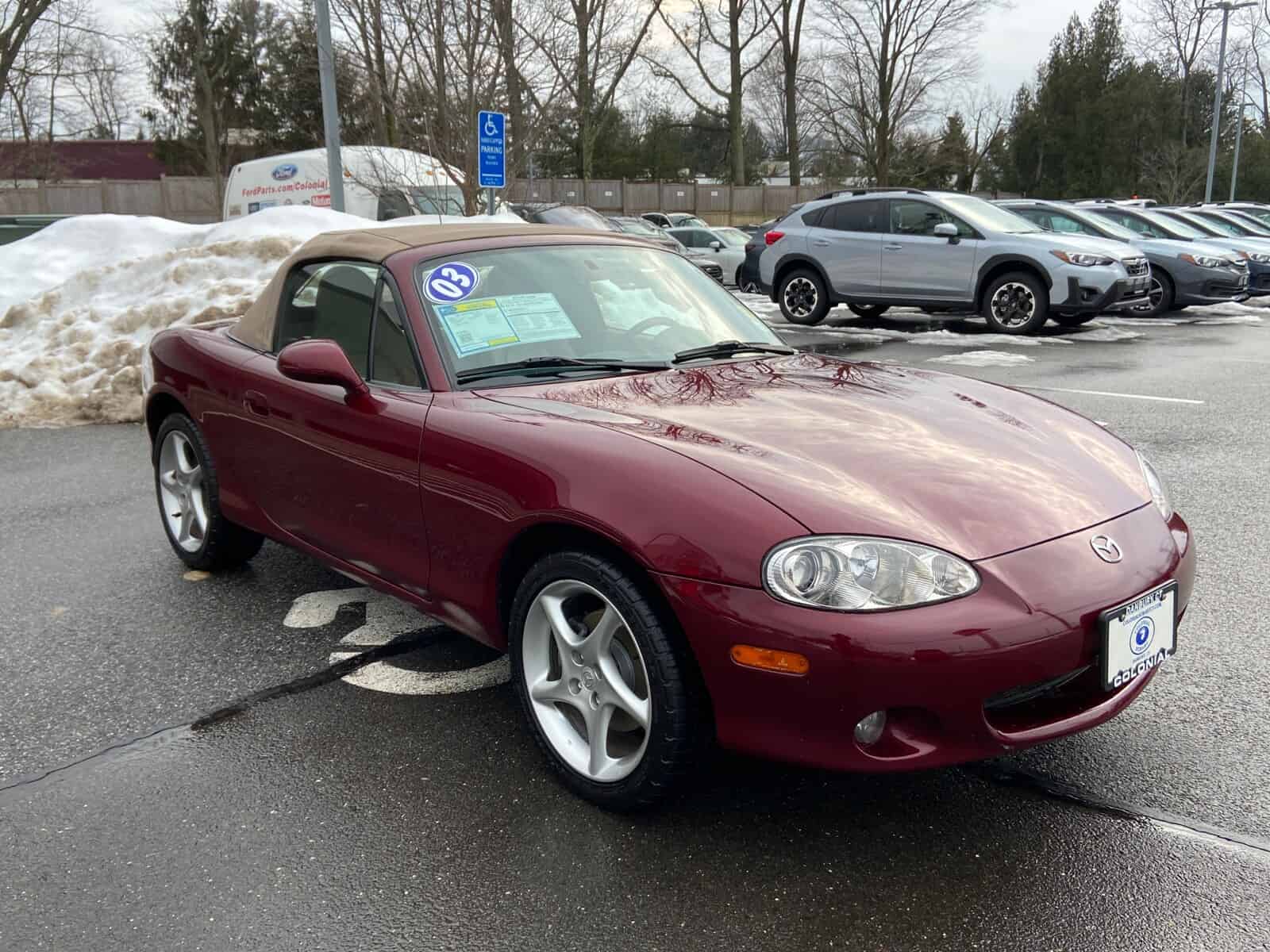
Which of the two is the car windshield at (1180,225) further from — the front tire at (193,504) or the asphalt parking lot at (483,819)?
the front tire at (193,504)

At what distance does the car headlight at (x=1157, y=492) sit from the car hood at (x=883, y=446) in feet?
0.12

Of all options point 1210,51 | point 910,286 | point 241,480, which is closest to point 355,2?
point 910,286

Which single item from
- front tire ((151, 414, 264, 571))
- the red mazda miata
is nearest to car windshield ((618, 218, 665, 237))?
front tire ((151, 414, 264, 571))

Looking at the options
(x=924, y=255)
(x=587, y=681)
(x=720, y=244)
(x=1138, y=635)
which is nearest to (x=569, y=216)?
(x=720, y=244)

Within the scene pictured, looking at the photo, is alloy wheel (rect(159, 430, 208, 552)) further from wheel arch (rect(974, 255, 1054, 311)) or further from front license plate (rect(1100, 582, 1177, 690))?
wheel arch (rect(974, 255, 1054, 311))

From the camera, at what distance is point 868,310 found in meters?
15.6

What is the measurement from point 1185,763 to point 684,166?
5499 cm

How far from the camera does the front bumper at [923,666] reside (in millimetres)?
2248

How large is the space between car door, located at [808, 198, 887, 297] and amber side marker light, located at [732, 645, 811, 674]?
12121mm

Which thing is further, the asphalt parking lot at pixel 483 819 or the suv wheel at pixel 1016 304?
the suv wheel at pixel 1016 304

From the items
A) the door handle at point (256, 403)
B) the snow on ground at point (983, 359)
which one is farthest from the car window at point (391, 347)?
the snow on ground at point (983, 359)

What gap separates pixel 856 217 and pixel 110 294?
28.8ft

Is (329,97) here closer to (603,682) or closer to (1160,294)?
(1160,294)

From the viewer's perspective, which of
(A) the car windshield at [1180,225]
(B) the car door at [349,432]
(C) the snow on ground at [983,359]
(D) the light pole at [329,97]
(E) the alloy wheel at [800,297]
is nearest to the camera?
(B) the car door at [349,432]
